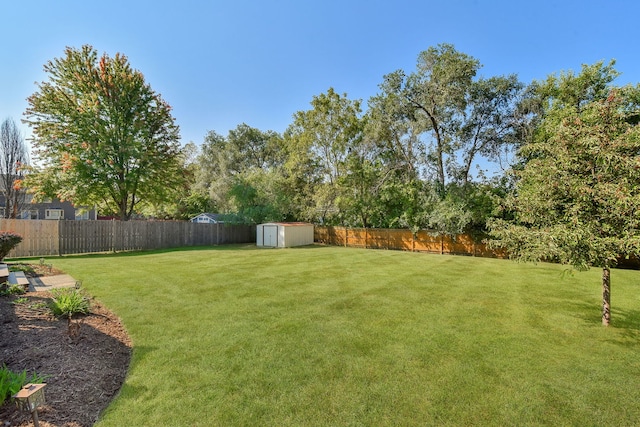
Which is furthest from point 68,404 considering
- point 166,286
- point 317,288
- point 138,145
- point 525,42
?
point 525,42

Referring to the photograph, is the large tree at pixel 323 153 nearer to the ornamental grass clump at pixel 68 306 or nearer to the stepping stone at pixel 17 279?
the stepping stone at pixel 17 279

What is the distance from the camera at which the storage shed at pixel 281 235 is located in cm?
1938

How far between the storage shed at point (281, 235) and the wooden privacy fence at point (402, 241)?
221 centimetres

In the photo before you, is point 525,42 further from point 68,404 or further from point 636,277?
point 68,404

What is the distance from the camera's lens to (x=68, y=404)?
2.79 metres

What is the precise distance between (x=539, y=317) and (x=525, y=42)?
13.6 meters

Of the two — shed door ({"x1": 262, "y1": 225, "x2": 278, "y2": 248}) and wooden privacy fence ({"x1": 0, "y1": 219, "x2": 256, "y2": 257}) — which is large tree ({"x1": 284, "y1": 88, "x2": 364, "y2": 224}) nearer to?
shed door ({"x1": 262, "y1": 225, "x2": 278, "y2": 248})

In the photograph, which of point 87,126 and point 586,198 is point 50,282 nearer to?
point 586,198

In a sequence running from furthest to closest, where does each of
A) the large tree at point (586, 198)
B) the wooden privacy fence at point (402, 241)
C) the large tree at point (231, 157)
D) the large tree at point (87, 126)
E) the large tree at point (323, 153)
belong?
1. the large tree at point (231, 157)
2. the large tree at point (323, 153)
3. the wooden privacy fence at point (402, 241)
4. the large tree at point (87, 126)
5. the large tree at point (586, 198)

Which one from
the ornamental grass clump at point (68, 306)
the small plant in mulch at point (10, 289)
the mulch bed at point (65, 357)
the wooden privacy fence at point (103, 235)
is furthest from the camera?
the wooden privacy fence at point (103, 235)

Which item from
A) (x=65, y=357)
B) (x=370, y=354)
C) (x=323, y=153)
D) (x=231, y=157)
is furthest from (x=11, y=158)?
(x=370, y=354)

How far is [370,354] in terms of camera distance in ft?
13.3

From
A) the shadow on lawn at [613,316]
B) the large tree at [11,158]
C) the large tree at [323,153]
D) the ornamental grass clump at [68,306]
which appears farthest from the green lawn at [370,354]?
the large tree at [323,153]

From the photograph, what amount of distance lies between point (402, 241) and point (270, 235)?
28.7ft
